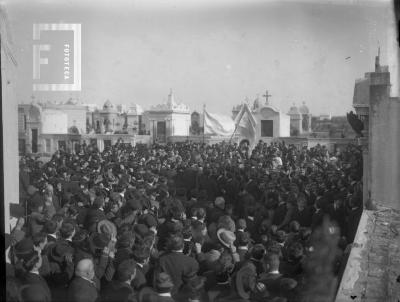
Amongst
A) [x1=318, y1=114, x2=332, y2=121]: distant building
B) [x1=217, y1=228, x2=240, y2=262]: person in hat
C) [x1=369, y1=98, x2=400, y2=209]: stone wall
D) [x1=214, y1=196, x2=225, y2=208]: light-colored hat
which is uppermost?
[x1=318, y1=114, x2=332, y2=121]: distant building


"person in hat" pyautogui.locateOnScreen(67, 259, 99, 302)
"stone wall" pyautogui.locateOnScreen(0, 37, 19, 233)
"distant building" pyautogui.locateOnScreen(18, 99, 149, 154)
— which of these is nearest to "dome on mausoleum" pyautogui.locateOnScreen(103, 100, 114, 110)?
"distant building" pyautogui.locateOnScreen(18, 99, 149, 154)

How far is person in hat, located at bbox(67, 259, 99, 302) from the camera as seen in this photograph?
4211 mm

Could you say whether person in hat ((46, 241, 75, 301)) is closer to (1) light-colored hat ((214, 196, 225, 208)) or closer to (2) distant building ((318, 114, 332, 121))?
(1) light-colored hat ((214, 196, 225, 208))

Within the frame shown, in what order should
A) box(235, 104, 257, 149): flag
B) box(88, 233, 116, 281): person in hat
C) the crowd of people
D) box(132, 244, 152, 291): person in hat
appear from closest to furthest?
box(132, 244, 152, 291): person in hat
the crowd of people
box(88, 233, 116, 281): person in hat
box(235, 104, 257, 149): flag

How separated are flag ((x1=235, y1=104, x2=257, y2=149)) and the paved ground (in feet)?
4.12

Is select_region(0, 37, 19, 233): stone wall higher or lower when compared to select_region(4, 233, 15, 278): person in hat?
higher

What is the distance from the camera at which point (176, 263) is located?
4602mm

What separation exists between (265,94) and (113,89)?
1.38m

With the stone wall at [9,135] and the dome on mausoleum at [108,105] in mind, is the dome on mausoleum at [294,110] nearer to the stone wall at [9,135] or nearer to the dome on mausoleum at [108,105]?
the dome on mausoleum at [108,105]

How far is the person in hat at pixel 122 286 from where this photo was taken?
4.27 metres

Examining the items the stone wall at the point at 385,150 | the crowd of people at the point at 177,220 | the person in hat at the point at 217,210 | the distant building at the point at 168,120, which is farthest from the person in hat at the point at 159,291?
the stone wall at the point at 385,150

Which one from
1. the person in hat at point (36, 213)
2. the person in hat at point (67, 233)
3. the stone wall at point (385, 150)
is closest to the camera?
the person in hat at point (67, 233)

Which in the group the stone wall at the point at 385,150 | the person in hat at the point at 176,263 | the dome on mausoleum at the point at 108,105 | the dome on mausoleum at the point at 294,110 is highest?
the dome on mausoleum at the point at 108,105

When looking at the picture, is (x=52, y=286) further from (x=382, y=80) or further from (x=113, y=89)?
(x=382, y=80)
